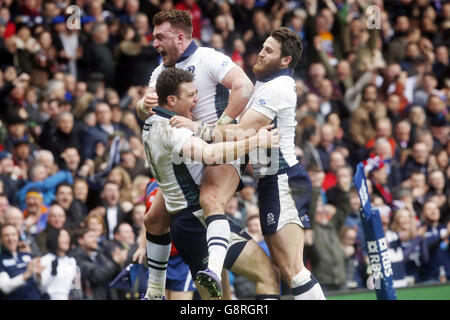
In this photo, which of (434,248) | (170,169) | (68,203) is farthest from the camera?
(434,248)

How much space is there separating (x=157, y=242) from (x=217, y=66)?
5.79 feet

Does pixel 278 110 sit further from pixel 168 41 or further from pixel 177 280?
pixel 177 280

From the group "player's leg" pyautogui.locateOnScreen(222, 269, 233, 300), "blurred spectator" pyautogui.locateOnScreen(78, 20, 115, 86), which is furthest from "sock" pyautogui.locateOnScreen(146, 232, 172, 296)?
"blurred spectator" pyautogui.locateOnScreen(78, 20, 115, 86)

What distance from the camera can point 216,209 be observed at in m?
7.58

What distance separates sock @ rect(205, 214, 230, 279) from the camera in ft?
24.0

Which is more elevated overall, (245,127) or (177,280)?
(245,127)

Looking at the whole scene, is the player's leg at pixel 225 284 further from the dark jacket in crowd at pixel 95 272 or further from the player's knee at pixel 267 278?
the dark jacket in crowd at pixel 95 272

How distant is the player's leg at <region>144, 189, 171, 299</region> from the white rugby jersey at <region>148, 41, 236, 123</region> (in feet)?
2.84

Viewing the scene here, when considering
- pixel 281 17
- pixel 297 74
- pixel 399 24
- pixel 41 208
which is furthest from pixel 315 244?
pixel 399 24

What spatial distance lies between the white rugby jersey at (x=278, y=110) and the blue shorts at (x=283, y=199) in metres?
0.08

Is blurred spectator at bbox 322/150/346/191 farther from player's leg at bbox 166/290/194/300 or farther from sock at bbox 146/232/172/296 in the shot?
sock at bbox 146/232/172/296

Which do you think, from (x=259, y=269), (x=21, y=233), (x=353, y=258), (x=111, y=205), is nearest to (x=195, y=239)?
(x=259, y=269)

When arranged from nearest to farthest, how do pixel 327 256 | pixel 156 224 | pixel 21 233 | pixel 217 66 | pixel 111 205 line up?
pixel 217 66 < pixel 156 224 < pixel 21 233 < pixel 111 205 < pixel 327 256

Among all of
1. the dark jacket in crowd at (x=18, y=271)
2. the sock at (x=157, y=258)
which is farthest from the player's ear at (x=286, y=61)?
the dark jacket in crowd at (x=18, y=271)
